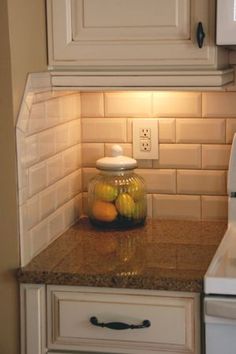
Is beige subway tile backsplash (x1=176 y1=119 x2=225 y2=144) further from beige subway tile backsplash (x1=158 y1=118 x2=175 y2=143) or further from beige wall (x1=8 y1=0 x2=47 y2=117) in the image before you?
beige wall (x1=8 y1=0 x2=47 y2=117)

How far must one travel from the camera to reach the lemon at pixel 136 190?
2403 millimetres

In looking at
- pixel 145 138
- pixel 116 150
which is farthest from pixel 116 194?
pixel 145 138

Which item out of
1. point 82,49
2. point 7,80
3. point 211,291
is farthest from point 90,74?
point 211,291

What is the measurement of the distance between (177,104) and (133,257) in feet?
1.91

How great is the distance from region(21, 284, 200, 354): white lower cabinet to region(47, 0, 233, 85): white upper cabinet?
2.01 feet

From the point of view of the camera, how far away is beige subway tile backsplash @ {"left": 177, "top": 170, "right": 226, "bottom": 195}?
2494mm

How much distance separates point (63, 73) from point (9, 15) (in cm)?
33

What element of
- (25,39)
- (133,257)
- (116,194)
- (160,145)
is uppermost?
(25,39)

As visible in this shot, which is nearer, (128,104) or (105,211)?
(105,211)

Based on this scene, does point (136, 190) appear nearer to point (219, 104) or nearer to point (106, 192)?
point (106, 192)

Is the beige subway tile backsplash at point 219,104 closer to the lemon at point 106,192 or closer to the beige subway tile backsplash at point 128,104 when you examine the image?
the beige subway tile backsplash at point 128,104

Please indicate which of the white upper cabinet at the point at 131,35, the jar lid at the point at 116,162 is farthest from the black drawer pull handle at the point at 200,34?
the jar lid at the point at 116,162

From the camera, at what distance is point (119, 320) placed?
1.98 metres

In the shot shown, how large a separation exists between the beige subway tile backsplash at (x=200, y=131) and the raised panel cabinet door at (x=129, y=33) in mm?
380
